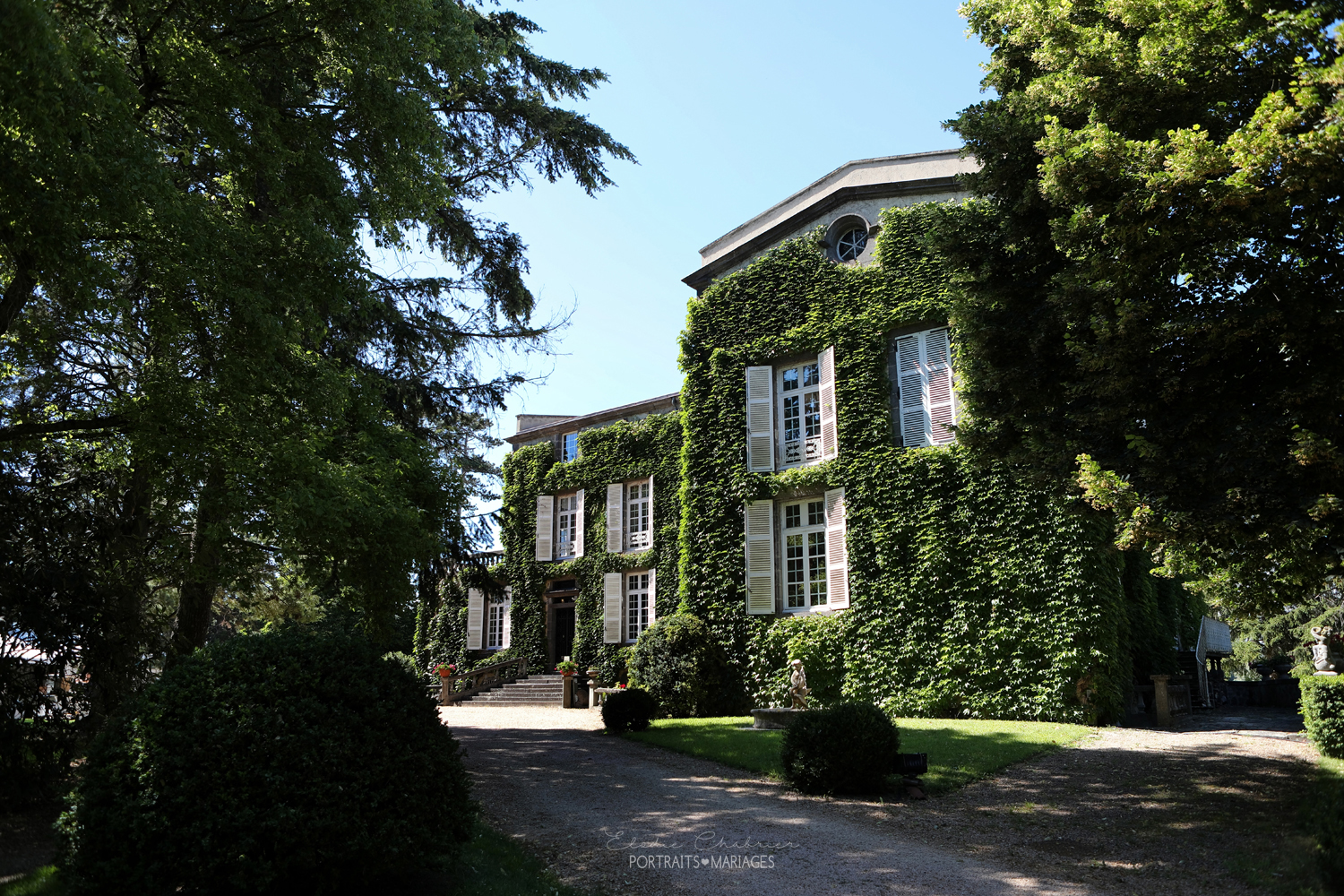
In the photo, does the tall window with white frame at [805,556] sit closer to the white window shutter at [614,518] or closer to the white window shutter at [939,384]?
the white window shutter at [939,384]

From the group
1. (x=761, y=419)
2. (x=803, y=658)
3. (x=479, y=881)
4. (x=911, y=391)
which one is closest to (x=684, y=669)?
(x=803, y=658)

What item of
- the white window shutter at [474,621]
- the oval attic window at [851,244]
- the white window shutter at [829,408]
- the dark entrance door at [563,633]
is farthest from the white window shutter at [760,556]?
the white window shutter at [474,621]

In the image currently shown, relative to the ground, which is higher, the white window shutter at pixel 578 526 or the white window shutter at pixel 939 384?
the white window shutter at pixel 939 384

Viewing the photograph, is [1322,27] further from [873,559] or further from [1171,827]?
[873,559]

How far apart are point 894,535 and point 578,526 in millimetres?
12461

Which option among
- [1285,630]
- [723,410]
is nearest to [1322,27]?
[723,410]

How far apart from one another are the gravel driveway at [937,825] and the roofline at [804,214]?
11.4 m

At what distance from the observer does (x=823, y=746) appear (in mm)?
9008

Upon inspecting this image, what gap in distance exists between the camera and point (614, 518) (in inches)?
991

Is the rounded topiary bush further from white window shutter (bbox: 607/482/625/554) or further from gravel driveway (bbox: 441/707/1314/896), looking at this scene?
white window shutter (bbox: 607/482/625/554)

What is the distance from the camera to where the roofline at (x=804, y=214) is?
17609 millimetres

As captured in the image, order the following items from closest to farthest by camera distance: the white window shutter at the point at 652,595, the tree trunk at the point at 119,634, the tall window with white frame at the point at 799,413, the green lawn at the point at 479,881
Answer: the green lawn at the point at 479,881
the tree trunk at the point at 119,634
the tall window with white frame at the point at 799,413
the white window shutter at the point at 652,595

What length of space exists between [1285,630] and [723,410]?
28.8 metres

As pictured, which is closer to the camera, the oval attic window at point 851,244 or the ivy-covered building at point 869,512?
the ivy-covered building at point 869,512
